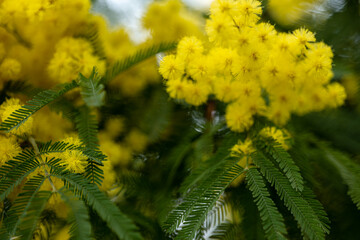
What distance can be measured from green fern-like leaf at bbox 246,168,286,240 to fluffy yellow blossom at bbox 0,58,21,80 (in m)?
0.54

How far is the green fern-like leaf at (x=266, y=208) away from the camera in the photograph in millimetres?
592

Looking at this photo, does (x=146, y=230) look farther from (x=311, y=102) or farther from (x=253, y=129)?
(x=311, y=102)

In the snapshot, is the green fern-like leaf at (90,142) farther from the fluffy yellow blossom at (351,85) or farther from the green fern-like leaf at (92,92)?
the fluffy yellow blossom at (351,85)

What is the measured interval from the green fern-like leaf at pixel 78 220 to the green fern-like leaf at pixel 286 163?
13.6 inches

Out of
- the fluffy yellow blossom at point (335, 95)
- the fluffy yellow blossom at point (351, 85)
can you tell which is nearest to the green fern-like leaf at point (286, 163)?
the fluffy yellow blossom at point (335, 95)

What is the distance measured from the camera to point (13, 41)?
874 millimetres

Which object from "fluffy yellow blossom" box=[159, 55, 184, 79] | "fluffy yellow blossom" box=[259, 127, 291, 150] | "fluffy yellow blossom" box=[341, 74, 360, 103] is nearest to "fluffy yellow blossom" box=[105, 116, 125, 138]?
"fluffy yellow blossom" box=[159, 55, 184, 79]

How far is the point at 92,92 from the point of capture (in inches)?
24.4

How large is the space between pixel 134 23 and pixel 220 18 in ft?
1.48

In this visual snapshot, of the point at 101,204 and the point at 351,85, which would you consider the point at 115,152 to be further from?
the point at 351,85

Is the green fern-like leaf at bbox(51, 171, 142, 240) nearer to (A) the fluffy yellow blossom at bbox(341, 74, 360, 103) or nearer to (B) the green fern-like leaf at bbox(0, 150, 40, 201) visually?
(B) the green fern-like leaf at bbox(0, 150, 40, 201)

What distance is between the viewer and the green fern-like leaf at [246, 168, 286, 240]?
59 centimetres

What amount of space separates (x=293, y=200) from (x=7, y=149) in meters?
0.52

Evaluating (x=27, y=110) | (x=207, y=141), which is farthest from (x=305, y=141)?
(x=27, y=110)
